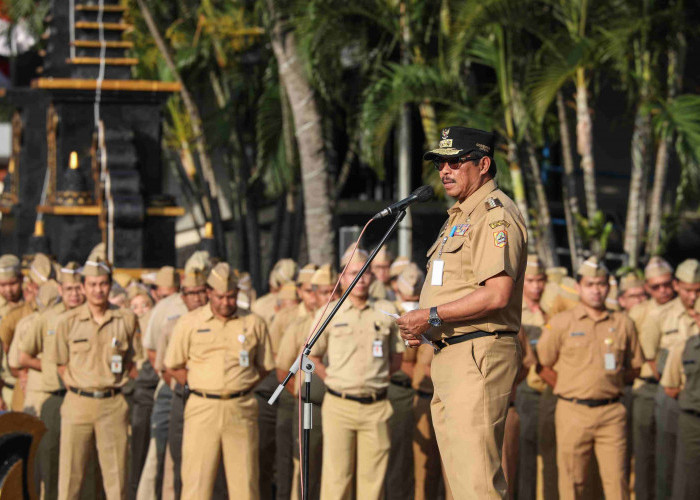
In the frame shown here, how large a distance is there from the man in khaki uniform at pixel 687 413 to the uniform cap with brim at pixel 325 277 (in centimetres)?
286

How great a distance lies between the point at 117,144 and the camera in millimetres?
12305

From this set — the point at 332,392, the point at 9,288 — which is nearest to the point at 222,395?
the point at 332,392

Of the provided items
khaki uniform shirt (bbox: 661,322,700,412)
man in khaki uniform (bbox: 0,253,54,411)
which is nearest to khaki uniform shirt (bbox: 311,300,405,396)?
khaki uniform shirt (bbox: 661,322,700,412)

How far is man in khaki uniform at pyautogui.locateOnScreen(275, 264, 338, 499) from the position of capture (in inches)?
365

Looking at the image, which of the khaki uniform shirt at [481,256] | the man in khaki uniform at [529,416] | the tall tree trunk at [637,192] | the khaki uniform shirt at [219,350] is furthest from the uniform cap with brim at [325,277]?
the tall tree trunk at [637,192]

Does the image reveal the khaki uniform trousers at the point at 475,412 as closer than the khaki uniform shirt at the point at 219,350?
Yes

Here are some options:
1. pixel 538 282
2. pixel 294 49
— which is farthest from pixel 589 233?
pixel 294 49

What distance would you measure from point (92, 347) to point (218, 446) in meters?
1.30

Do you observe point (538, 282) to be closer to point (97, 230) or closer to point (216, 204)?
point (97, 230)

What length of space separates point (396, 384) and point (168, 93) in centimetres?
439

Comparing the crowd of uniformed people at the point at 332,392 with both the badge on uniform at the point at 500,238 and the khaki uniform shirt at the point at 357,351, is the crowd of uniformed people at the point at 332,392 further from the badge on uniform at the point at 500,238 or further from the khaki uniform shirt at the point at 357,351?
the badge on uniform at the point at 500,238

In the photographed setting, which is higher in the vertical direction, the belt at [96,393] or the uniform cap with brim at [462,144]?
the uniform cap with brim at [462,144]

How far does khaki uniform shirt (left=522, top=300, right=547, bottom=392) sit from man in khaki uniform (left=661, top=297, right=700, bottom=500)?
1.35m

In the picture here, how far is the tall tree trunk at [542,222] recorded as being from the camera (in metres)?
14.2
